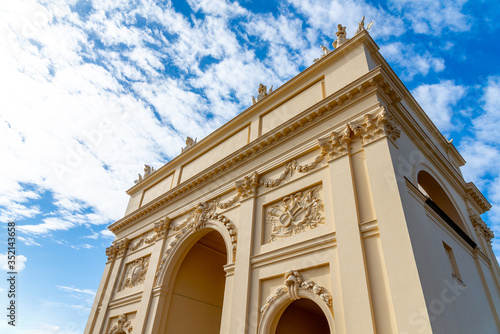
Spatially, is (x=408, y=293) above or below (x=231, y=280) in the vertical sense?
below

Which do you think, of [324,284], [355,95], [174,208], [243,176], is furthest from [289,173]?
[174,208]

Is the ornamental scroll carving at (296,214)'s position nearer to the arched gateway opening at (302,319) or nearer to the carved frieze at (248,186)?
the carved frieze at (248,186)

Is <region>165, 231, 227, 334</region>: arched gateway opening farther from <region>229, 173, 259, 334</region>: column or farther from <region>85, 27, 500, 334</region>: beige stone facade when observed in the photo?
<region>229, 173, 259, 334</region>: column

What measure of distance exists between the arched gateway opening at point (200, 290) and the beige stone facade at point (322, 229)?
52 millimetres

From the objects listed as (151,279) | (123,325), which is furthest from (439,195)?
(123,325)

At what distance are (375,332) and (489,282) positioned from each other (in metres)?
6.78

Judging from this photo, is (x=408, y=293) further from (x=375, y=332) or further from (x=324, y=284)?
(x=324, y=284)

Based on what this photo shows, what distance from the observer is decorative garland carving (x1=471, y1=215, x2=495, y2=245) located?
11.9m

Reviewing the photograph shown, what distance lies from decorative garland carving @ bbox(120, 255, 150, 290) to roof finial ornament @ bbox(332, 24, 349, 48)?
11144mm

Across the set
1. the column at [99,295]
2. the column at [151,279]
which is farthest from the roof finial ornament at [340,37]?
the column at [99,295]

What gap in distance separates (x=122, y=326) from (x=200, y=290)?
3.27m

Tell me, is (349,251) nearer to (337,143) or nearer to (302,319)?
(337,143)

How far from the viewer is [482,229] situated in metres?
12.1

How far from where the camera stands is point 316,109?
9375 millimetres
